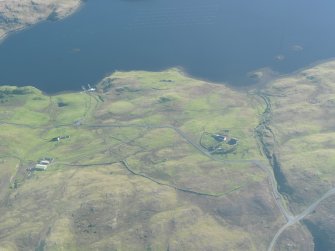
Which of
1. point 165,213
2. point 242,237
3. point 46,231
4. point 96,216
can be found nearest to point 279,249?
point 242,237

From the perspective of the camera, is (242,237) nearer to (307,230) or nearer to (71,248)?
(307,230)

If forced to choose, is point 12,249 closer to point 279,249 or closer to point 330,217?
point 279,249

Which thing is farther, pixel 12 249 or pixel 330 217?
pixel 330 217

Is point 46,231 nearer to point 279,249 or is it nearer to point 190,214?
point 190,214

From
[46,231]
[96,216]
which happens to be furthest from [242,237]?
[46,231]

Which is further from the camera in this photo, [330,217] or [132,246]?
[330,217]

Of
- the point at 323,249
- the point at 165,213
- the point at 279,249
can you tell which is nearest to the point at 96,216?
the point at 165,213
